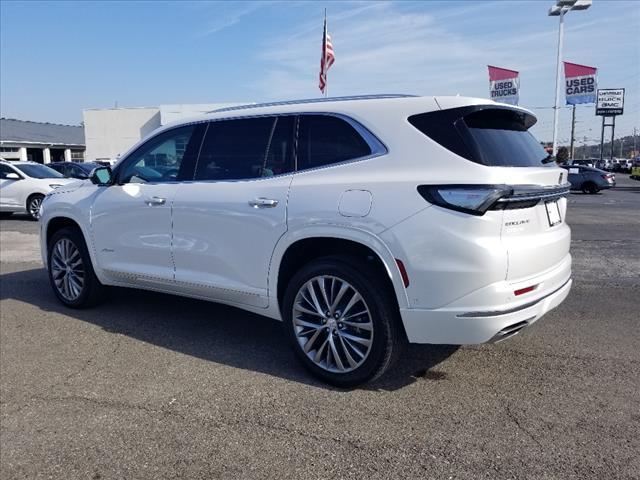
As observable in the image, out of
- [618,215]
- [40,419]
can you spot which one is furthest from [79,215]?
[618,215]

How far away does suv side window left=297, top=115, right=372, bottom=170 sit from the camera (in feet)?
12.3

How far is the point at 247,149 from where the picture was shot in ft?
14.3

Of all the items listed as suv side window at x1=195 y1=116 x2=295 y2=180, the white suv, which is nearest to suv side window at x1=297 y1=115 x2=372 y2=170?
the white suv

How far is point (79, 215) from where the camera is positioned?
18.1ft

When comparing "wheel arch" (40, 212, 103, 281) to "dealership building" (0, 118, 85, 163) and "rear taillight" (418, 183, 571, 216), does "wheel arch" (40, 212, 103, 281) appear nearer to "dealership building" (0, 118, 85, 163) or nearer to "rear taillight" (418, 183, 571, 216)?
"rear taillight" (418, 183, 571, 216)

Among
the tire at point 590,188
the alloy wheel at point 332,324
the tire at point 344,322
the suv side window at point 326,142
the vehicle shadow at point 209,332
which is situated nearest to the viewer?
the tire at point 344,322

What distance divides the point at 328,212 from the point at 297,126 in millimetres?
826

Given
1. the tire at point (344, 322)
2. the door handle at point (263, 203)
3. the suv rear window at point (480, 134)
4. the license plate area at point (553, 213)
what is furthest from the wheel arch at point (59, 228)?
the license plate area at point (553, 213)

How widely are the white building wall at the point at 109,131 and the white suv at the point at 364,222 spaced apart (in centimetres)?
5167

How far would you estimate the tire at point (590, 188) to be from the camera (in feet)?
86.0

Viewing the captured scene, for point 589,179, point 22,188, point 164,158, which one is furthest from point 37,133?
point 164,158

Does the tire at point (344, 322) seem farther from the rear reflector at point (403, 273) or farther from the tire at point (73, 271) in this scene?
→ the tire at point (73, 271)

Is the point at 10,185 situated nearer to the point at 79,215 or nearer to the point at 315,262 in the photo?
the point at 79,215

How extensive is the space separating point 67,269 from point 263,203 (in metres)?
2.89
